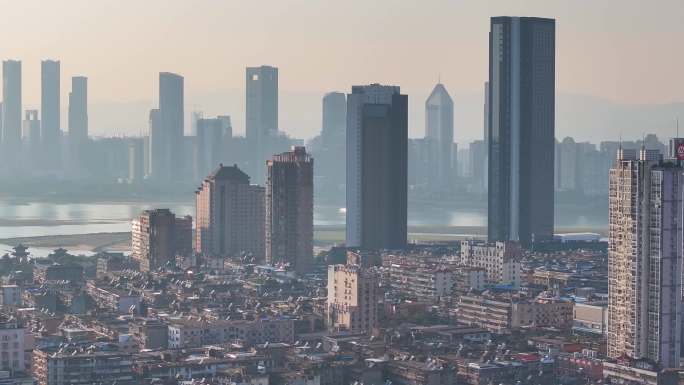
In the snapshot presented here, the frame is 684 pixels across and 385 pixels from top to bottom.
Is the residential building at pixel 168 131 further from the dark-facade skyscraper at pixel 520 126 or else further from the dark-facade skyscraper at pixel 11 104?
the dark-facade skyscraper at pixel 520 126

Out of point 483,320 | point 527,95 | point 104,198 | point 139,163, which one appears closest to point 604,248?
point 527,95

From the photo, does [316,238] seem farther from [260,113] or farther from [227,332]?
[260,113]

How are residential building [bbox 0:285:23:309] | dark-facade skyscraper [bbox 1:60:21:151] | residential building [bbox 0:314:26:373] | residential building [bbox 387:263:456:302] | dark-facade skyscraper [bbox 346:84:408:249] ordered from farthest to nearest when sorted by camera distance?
dark-facade skyscraper [bbox 1:60:21:151] → dark-facade skyscraper [bbox 346:84:408:249] → residential building [bbox 387:263:456:302] → residential building [bbox 0:285:23:309] → residential building [bbox 0:314:26:373]

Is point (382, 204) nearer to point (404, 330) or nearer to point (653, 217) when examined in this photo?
point (404, 330)

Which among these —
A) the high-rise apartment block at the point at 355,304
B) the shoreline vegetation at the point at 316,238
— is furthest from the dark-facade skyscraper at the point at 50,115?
the high-rise apartment block at the point at 355,304

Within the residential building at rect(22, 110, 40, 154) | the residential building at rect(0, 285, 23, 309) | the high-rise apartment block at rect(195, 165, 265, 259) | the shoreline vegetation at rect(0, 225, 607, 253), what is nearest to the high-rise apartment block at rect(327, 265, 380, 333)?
the residential building at rect(0, 285, 23, 309)

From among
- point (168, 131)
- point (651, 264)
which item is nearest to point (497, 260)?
point (651, 264)

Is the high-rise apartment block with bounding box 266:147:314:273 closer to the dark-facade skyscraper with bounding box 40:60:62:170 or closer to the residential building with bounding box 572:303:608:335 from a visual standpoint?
the residential building with bounding box 572:303:608:335

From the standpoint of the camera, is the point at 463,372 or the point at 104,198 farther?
the point at 104,198
